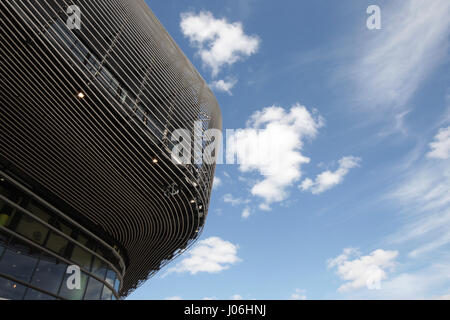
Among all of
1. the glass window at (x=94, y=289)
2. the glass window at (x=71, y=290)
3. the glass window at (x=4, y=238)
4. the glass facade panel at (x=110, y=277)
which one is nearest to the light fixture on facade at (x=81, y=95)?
the glass window at (x=4, y=238)

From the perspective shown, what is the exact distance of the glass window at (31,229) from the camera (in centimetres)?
1300

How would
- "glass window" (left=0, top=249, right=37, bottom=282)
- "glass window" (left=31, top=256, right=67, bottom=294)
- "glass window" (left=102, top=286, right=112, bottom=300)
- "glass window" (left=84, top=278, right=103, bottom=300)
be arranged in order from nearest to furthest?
"glass window" (left=0, top=249, right=37, bottom=282)
"glass window" (left=31, top=256, right=67, bottom=294)
"glass window" (left=84, top=278, right=103, bottom=300)
"glass window" (left=102, top=286, right=112, bottom=300)

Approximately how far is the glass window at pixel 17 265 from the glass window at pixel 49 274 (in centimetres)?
37

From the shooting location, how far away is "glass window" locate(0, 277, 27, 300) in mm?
11099

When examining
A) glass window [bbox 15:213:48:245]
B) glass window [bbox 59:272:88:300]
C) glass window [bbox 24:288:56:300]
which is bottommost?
glass window [bbox 24:288:56:300]

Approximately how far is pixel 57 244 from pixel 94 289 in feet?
10.9

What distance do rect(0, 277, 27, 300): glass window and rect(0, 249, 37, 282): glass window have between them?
280 millimetres

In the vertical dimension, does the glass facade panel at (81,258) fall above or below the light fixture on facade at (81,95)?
below

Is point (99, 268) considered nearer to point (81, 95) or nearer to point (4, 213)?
point (4, 213)

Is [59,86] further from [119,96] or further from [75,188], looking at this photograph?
[75,188]

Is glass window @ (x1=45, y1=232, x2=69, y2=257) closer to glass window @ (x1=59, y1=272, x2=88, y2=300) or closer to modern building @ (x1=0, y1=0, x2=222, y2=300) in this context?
modern building @ (x1=0, y1=0, x2=222, y2=300)

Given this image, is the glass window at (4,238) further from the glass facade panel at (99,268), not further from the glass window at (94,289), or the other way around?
the glass facade panel at (99,268)

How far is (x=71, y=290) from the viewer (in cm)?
1395

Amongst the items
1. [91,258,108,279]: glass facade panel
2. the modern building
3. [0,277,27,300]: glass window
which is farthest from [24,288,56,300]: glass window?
[91,258,108,279]: glass facade panel
